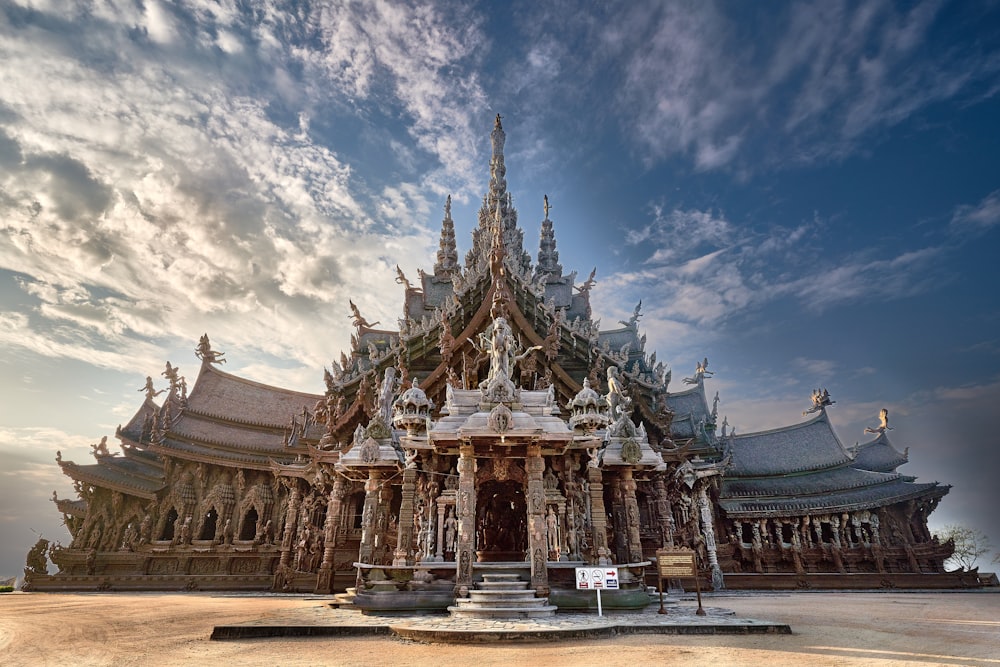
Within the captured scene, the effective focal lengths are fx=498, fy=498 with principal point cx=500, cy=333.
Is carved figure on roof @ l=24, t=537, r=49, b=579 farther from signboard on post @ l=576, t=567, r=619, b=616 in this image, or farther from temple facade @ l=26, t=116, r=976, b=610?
signboard on post @ l=576, t=567, r=619, b=616

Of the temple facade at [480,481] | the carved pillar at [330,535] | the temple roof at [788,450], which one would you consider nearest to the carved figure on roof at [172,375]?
the temple facade at [480,481]

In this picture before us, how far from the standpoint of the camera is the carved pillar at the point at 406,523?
938cm

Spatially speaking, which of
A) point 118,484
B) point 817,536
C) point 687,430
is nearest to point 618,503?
point 687,430

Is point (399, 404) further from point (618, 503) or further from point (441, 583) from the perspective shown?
point (618, 503)

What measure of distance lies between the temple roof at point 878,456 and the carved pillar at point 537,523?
22269mm

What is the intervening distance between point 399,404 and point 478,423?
1.95 m

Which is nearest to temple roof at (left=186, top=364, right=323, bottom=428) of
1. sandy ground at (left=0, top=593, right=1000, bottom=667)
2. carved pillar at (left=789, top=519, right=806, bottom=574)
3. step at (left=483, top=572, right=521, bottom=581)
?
sandy ground at (left=0, top=593, right=1000, bottom=667)

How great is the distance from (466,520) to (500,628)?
2.45 meters

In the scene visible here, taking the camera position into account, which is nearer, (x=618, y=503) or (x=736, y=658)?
(x=736, y=658)

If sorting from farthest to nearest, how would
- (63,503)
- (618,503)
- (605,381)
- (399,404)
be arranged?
(63,503)
(605,381)
(618,503)
(399,404)

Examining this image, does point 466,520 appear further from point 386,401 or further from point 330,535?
point 330,535

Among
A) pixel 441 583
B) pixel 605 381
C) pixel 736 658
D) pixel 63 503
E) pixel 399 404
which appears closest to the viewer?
pixel 736 658

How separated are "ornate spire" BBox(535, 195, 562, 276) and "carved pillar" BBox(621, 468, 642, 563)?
2098 cm

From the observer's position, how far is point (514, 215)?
103ft
